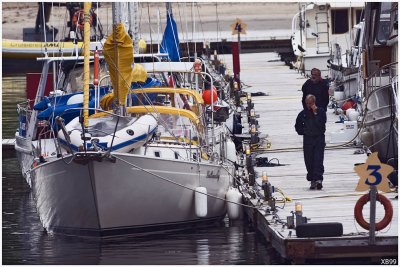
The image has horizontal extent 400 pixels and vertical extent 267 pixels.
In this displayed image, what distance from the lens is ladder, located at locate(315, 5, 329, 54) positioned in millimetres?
44375

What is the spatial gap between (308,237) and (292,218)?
93cm

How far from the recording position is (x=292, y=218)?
61.1ft

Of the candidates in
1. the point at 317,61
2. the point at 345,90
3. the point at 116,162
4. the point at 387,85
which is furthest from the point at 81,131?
the point at 317,61

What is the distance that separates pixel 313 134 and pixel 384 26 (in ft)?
21.5

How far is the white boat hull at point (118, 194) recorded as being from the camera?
19.9 meters

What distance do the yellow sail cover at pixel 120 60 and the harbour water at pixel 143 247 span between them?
211 cm

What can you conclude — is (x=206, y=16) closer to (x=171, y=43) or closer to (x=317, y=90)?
(x=171, y=43)

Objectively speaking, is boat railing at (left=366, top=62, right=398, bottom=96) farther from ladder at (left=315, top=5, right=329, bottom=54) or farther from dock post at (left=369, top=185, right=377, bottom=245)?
ladder at (left=315, top=5, right=329, bottom=54)

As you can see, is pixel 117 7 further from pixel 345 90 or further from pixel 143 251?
pixel 345 90

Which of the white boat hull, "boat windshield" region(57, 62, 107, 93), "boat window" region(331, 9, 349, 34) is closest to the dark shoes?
the white boat hull

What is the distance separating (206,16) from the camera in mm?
71562

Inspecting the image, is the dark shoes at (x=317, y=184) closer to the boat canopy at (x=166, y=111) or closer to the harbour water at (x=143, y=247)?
the harbour water at (x=143, y=247)

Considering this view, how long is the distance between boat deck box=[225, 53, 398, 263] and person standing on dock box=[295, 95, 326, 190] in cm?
30

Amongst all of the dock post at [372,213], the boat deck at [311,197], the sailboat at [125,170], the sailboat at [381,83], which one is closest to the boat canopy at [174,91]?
the sailboat at [125,170]
